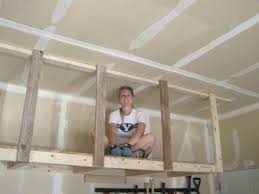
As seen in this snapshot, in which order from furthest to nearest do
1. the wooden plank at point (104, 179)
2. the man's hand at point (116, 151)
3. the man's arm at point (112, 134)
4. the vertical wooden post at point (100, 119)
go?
the wooden plank at point (104, 179)
the man's arm at point (112, 134)
the man's hand at point (116, 151)
the vertical wooden post at point (100, 119)

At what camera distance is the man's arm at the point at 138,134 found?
277 cm

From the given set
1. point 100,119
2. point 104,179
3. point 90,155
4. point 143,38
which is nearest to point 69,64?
point 100,119

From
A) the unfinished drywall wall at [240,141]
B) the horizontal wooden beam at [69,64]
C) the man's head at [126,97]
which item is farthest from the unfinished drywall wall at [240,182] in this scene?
the man's head at [126,97]

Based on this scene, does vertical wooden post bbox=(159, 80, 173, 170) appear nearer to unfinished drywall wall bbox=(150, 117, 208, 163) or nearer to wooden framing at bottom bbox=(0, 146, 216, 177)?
wooden framing at bottom bbox=(0, 146, 216, 177)

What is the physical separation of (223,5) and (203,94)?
1489mm

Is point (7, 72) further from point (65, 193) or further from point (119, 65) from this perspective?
point (65, 193)

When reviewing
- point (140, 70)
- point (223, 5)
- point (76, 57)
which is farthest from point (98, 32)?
point (223, 5)

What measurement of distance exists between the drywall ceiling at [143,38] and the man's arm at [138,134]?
524mm

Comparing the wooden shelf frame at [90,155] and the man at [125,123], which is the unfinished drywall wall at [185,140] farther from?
the wooden shelf frame at [90,155]

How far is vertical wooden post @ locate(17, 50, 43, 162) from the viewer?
2.06 meters

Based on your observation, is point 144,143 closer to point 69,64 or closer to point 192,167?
point 192,167

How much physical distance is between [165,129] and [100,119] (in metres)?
0.73

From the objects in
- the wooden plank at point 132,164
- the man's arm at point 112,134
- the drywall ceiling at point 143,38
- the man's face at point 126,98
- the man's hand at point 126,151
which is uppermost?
the drywall ceiling at point 143,38

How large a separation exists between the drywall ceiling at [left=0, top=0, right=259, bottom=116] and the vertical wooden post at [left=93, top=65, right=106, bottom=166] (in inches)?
7.4
